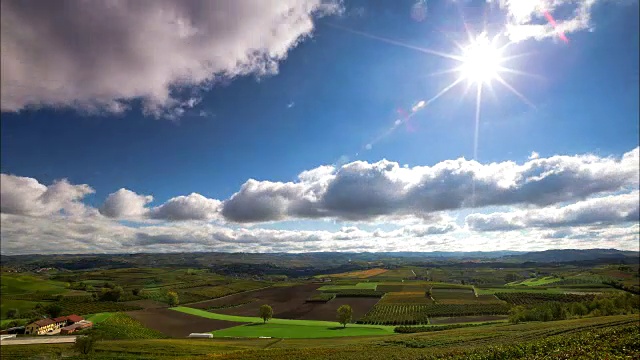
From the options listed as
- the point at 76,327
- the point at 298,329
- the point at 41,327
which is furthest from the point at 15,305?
the point at 298,329

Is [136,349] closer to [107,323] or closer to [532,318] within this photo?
[107,323]

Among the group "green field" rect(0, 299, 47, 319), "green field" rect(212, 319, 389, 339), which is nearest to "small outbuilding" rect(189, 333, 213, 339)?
"green field" rect(212, 319, 389, 339)

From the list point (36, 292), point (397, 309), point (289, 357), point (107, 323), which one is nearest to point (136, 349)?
point (289, 357)

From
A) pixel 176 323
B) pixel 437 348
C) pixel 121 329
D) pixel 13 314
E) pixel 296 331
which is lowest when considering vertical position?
pixel 176 323

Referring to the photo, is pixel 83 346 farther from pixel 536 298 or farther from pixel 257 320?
pixel 536 298

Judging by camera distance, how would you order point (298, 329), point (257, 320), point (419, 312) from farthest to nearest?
point (419, 312)
point (257, 320)
point (298, 329)

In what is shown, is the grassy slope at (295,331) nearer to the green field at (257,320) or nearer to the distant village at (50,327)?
the green field at (257,320)

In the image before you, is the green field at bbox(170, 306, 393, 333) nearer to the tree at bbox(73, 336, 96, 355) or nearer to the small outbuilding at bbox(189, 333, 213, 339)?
the small outbuilding at bbox(189, 333, 213, 339)

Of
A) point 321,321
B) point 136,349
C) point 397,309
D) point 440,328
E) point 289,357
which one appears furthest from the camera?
point 397,309
